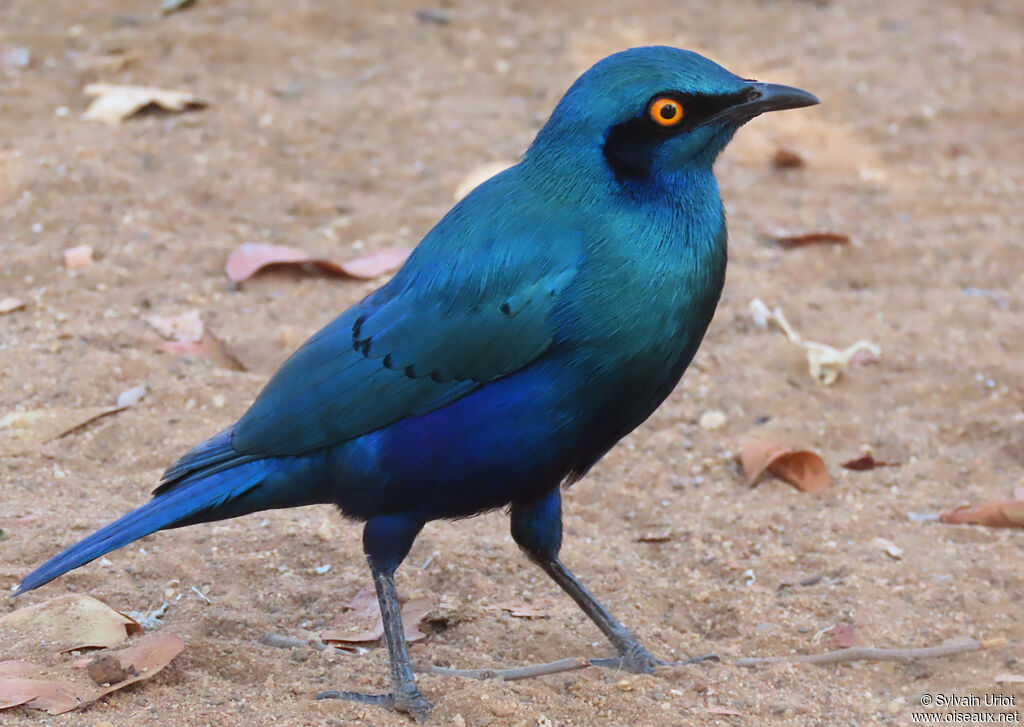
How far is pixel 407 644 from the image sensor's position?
11.9ft

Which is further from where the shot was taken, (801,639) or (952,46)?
(952,46)

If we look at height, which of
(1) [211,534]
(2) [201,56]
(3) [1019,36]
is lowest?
(1) [211,534]

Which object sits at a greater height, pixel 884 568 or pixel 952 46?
pixel 952 46

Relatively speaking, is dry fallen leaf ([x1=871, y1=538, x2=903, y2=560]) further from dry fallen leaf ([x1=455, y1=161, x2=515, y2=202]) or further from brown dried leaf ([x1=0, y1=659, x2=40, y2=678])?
dry fallen leaf ([x1=455, y1=161, x2=515, y2=202])

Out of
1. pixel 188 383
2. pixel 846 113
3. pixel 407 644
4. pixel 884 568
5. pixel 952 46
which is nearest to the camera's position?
pixel 407 644

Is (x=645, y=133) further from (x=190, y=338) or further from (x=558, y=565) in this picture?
(x=190, y=338)

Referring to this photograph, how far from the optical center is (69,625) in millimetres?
3340

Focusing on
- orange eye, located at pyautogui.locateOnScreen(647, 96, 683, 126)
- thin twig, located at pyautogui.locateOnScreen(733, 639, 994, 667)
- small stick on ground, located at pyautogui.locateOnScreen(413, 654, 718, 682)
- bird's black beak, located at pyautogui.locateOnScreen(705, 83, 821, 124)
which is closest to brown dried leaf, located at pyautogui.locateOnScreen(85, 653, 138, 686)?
small stick on ground, located at pyautogui.locateOnScreen(413, 654, 718, 682)

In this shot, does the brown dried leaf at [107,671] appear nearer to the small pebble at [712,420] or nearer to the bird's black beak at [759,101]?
the bird's black beak at [759,101]

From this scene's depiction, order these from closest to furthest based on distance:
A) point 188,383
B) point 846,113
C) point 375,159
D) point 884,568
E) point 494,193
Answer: point 494,193 → point 884,568 → point 188,383 → point 375,159 → point 846,113

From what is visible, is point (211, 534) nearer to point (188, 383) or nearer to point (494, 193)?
point (188, 383)

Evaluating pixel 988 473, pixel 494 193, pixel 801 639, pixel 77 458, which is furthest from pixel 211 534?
pixel 988 473

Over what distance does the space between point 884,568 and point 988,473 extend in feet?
2.40

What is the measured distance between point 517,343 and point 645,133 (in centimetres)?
58
